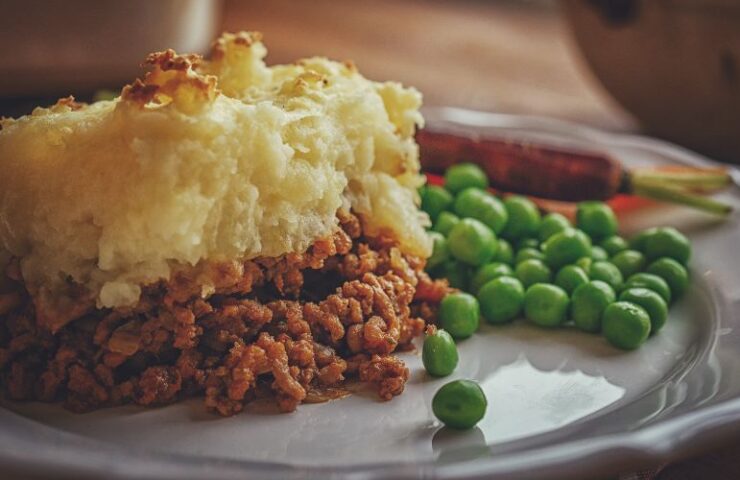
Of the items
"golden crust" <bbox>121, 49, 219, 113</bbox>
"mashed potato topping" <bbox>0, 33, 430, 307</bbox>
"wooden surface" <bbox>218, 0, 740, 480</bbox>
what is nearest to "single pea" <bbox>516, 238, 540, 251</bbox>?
"mashed potato topping" <bbox>0, 33, 430, 307</bbox>

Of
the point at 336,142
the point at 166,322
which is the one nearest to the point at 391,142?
the point at 336,142

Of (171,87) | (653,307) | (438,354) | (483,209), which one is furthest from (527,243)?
(171,87)

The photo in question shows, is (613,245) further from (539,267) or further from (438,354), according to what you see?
(438,354)

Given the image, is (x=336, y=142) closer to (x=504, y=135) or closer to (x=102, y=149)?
(x=102, y=149)

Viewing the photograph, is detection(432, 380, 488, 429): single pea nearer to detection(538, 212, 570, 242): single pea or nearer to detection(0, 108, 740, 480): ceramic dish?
detection(0, 108, 740, 480): ceramic dish

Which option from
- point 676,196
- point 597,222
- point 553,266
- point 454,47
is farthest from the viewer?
point 454,47

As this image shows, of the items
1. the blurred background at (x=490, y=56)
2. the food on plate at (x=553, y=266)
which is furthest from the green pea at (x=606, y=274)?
the blurred background at (x=490, y=56)
